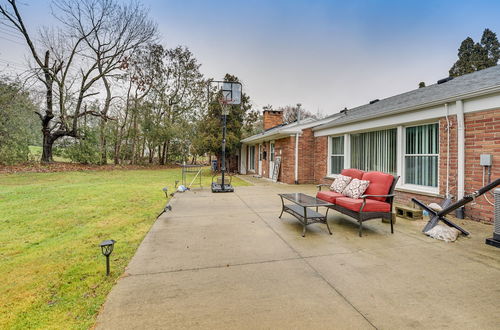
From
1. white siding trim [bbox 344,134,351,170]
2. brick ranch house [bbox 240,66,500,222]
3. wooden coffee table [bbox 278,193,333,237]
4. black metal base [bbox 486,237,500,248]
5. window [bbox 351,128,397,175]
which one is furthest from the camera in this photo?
white siding trim [bbox 344,134,351,170]

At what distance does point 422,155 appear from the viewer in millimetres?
6477

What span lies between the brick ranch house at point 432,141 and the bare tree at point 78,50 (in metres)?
16.4

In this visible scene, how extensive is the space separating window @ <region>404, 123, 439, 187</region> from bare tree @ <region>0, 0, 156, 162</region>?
2040cm

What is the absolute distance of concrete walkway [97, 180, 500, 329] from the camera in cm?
205

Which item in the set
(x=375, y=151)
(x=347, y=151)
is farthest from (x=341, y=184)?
(x=347, y=151)

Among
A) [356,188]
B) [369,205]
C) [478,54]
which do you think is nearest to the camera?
[369,205]

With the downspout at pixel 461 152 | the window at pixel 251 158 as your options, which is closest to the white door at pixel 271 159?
the window at pixel 251 158

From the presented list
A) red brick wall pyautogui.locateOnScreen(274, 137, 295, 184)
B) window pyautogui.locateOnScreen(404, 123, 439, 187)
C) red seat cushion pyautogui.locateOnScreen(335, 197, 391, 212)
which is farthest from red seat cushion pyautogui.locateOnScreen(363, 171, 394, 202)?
red brick wall pyautogui.locateOnScreen(274, 137, 295, 184)

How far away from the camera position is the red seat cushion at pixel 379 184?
4611mm

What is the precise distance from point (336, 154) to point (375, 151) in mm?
2170

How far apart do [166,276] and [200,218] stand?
265cm

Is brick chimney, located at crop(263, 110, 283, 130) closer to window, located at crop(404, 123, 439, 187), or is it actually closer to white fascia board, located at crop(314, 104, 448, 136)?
white fascia board, located at crop(314, 104, 448, 136)

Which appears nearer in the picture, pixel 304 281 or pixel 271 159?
pixel 304 281

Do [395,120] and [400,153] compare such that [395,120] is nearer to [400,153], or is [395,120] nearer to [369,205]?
[400,153]
